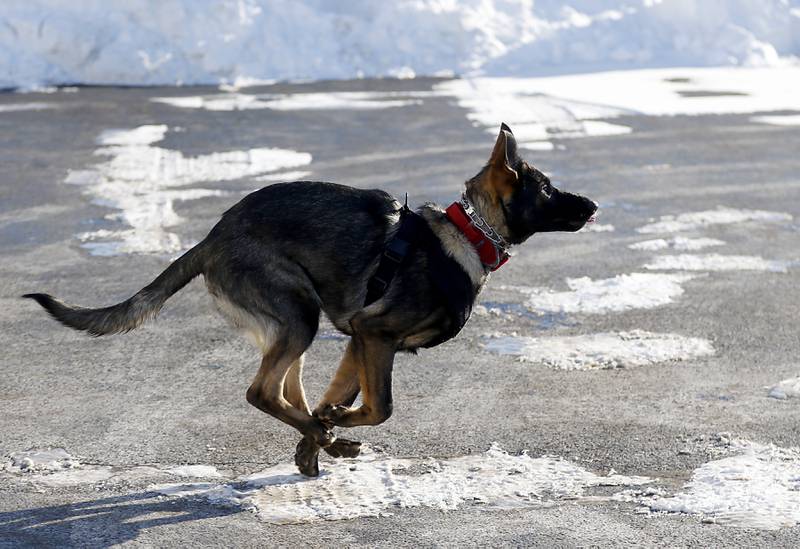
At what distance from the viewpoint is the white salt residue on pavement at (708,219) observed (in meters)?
10.4

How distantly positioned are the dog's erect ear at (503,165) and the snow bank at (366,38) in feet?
47.1

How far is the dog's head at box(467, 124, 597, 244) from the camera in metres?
5.60

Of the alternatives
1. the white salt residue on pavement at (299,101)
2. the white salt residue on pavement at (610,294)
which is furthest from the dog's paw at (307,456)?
the white salt residue on pavement at (299,101)

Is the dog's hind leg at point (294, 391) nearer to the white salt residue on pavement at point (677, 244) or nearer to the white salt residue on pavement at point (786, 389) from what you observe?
the white salt residue on pavement at point (786, 389)

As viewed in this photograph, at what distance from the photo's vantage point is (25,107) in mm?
16125

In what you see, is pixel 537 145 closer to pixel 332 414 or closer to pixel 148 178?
pixel 148 178

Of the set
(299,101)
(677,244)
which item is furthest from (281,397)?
(299,101)

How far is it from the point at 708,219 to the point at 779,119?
6.40 metres

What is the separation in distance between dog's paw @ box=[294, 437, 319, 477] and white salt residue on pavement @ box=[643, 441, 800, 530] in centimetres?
143

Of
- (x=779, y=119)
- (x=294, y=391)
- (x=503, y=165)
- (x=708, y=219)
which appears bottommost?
(x=708, y=219)

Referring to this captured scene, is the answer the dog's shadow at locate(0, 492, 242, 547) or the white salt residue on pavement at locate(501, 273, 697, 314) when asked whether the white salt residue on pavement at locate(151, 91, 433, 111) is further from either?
the dog's shadow at locate(0, 492, 242, 547)

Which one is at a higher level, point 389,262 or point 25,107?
point 389,262

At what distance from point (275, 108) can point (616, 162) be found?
5198 millimetres

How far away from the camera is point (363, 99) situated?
1755 cm
